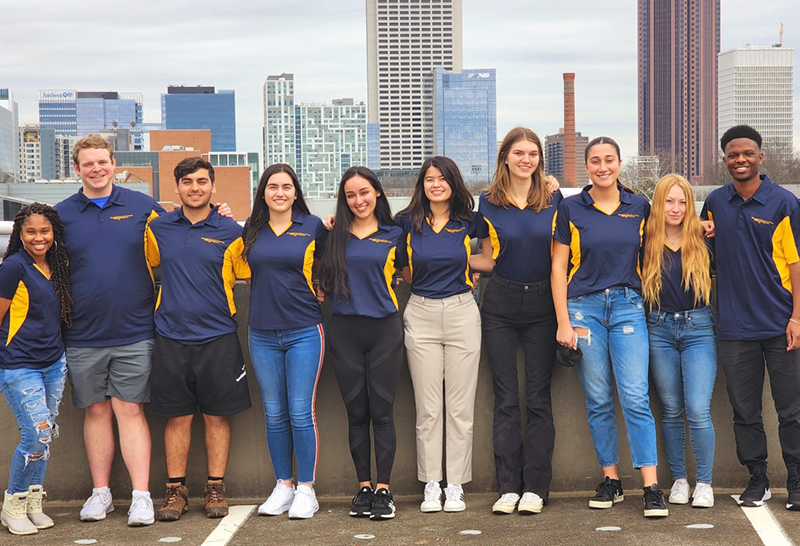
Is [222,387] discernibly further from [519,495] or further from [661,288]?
[661,288]

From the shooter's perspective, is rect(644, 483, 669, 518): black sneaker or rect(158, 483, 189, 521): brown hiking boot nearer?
rect(644, 483, 669, 518): black sneaker

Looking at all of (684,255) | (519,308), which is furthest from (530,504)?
(684,255)

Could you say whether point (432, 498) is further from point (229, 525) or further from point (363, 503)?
point (229, 525)

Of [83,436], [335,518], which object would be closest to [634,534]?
[335,518]

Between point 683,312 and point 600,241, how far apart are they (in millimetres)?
569

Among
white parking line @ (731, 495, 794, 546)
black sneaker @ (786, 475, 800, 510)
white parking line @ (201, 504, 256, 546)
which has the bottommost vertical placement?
white parking line @ (201, 504, 256, 546)

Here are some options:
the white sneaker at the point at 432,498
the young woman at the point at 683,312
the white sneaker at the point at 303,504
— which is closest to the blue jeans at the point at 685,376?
the young woman at the point at 683,312

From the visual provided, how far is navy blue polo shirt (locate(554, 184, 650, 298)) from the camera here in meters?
4.15

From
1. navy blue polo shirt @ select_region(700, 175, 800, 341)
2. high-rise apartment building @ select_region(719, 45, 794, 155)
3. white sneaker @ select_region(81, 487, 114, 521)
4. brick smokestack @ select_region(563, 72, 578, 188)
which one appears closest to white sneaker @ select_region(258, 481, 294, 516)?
white sneaker @ select_region(81, 487, 114, 521)

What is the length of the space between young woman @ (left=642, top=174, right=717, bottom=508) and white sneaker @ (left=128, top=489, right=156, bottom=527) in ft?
8.76

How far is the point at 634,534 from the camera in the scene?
12.5ft

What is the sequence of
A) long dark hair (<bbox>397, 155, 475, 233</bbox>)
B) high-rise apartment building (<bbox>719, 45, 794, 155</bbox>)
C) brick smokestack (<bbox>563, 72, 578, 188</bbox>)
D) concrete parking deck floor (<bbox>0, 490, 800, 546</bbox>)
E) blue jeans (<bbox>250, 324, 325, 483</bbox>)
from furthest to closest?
high-rise apartment building (<bbox>719, 45, 794, 155</bbox>)
brick smokestack (<bbox>563, 72, 578, 188</bbox>)
long dark hair (<bbox>397, 155, 475, 233</bbox>)
blue jeans (<bbox>250, 324, 325, 483</bbox>)
concrete parking deck floor (<bbox>0, 490, 800, 546</bbox>)

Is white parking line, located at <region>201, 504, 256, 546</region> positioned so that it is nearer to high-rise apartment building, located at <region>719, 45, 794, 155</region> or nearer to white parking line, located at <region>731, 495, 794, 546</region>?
white parking line, located at <region>731, 495, 794, 546</region>

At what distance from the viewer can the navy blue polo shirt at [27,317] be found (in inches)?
158
